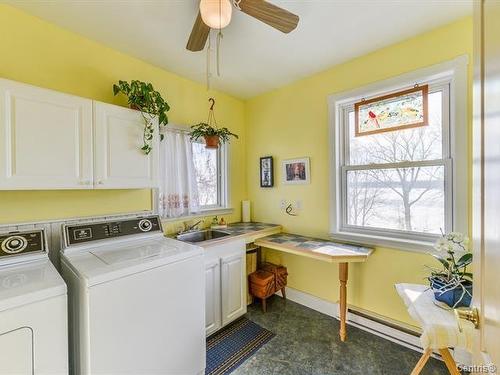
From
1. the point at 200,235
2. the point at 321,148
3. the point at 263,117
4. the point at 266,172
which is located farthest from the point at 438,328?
the point at 263,117

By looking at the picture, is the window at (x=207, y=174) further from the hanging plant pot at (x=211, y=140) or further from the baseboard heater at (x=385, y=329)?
the baseboard heater at (x=385, y=329)

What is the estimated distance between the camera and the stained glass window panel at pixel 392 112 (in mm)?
1882

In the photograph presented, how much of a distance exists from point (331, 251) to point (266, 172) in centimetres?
129

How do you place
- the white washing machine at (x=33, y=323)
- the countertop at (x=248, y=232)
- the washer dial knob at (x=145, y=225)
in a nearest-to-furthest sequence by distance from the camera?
the white washing machine at (x=33, y=323) < the washer dial knob at (x=145, y=225) < the countertop at (x=248, y=232)

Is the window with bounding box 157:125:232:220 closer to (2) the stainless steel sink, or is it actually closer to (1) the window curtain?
(1) the window curtain

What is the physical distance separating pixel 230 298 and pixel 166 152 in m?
1.56

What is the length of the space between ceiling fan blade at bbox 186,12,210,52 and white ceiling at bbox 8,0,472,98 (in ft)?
0.87

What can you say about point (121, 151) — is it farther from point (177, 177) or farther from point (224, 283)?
point (224, 283)

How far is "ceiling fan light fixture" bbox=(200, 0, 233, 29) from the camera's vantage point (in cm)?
119

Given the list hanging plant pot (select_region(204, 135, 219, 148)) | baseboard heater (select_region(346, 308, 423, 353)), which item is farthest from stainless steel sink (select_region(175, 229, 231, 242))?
baseboard heater (select_region(346, 308, 423, 353))

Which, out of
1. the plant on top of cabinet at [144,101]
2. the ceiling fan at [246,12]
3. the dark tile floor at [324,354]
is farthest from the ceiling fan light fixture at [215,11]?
the dark tile floor at [324,354]

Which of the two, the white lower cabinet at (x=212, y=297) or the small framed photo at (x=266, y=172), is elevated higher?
the small framed photo at (x=266, y=172)

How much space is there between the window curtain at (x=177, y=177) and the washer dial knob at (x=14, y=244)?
990 mm

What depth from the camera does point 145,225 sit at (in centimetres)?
191
